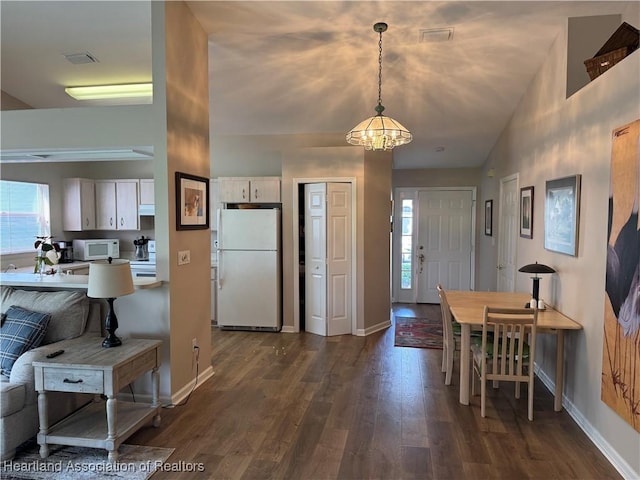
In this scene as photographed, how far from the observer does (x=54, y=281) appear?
3215 millimetres

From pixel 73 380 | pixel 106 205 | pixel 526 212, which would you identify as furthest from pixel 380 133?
pixel 106 205

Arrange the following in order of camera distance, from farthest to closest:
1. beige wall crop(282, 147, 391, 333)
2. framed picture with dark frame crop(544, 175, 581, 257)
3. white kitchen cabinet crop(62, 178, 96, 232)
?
white kitchen cabinet crop(62, 178, 96, 232), beige wall crop(282, 147, 391, 333), framed picture with dark frame crop(544, 175, 581, 257)

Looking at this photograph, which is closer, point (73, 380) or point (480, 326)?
point (73, 380)

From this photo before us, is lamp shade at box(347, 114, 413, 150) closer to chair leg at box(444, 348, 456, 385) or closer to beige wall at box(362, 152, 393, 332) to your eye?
beige wall at box(362, 152, 393, 332)

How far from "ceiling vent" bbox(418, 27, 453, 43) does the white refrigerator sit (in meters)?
2.64

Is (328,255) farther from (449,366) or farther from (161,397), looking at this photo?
(161,397)

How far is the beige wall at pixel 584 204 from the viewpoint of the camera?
2.55 m

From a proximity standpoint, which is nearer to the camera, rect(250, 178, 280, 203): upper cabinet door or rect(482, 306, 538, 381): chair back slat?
rect(482, 306, 538, 381): chair back slat

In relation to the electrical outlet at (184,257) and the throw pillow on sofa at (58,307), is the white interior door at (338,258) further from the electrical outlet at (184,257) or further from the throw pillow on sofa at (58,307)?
the throw pillow on sofa at (58,307)

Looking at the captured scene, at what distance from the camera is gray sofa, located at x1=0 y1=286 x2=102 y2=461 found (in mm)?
2523

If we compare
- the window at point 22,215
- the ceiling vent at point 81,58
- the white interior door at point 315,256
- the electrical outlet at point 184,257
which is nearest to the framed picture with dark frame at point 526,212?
the white interior door at point 315,256

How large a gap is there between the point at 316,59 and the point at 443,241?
14.1 feet

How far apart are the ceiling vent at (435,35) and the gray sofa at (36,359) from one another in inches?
140

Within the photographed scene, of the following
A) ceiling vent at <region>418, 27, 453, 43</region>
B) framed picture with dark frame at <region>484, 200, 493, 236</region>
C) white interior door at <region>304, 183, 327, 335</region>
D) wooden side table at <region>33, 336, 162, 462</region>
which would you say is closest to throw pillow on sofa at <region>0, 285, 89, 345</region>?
wooden side table at <region>33, 336, 162, 462</region>
